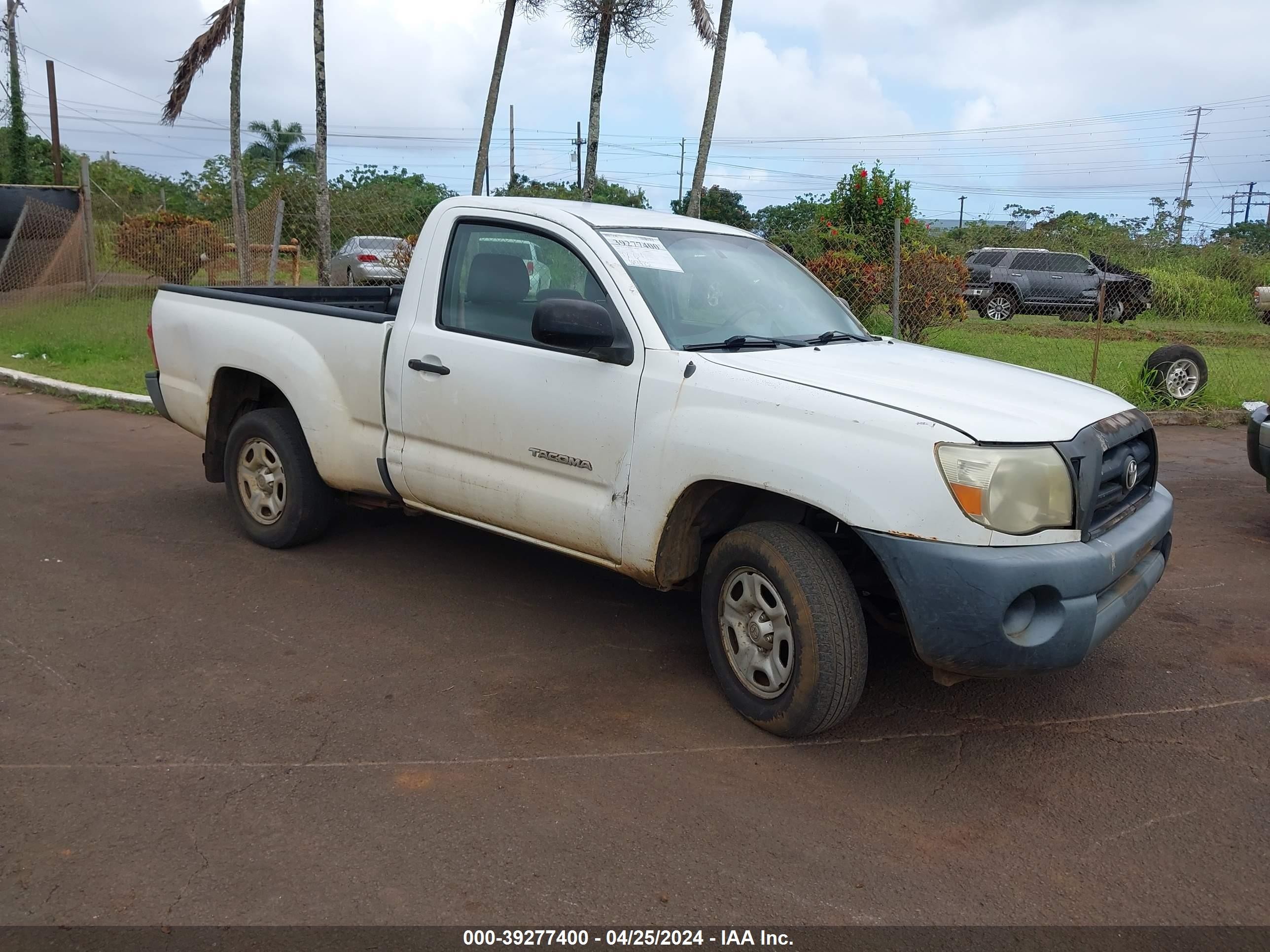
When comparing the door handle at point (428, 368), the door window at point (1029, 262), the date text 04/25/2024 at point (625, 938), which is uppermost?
the door window at point (1029, 262)

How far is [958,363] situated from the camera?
178 inches

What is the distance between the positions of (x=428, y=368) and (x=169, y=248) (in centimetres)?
1446

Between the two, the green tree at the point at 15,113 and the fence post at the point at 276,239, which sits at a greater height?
the green tree at the point at 15,113

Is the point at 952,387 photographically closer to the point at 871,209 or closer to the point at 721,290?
the point at 721,290

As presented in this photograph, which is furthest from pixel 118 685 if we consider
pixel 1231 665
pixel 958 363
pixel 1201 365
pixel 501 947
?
pixel 1201 365

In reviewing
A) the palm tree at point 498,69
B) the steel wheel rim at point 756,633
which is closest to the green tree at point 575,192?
the palm tree at point 498,69

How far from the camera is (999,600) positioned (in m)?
3.38

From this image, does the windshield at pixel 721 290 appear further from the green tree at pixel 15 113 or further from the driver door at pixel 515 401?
the green tree at pixel 15 113

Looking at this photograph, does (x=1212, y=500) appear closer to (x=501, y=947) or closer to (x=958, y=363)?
(x=958, y=363)

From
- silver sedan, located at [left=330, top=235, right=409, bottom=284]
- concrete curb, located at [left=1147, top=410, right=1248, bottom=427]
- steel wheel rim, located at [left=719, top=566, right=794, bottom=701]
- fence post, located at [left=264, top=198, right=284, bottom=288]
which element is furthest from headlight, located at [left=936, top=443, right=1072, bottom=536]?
silver sedan, located at [left=330, top=235, right=409, bottom=284]

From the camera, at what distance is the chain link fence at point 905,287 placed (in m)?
12.1

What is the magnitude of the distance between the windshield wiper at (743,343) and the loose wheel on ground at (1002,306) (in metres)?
19.3

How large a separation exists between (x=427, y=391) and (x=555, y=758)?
1.87m

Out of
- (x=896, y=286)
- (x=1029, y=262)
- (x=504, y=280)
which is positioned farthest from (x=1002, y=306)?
(x=504, y=280)
